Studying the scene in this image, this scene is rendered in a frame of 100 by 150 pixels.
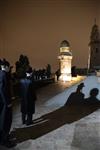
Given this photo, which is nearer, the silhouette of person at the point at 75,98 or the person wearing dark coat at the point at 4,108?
the person wearing dark coat at the point at 4,108

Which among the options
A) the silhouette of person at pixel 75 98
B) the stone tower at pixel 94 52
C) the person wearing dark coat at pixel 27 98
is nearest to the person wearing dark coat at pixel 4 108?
the person wearing dark coat at pixel 27 98

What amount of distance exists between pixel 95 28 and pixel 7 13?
8.25 metres

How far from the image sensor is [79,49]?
28.5m

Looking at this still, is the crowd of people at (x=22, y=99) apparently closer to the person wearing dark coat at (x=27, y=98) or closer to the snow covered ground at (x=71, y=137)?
the person wearing dark coat at (x=27, y=98)

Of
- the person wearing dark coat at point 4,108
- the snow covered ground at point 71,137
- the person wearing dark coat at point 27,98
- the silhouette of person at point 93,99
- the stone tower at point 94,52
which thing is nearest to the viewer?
the snow covered ground at point 71,137

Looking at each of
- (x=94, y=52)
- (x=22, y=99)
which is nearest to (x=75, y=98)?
(x=22, y=99)

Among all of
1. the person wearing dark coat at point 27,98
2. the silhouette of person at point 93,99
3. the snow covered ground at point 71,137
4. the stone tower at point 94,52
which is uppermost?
the stone tower at point 94,52

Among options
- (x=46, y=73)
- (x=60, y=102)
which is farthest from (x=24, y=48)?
(x=60, y=102)

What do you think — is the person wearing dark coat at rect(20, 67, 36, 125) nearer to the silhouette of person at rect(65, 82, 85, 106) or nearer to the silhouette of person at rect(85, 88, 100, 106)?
the silhouette of person at rect(65, 82, 85, 106)

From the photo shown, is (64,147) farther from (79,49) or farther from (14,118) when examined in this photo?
(79,49)

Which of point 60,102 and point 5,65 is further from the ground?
point 5,65

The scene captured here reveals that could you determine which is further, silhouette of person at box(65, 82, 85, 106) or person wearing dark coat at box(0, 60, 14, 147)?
silhouette of person at box(65, 82, 85, 106)

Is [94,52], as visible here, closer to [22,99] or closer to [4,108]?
[22,99]

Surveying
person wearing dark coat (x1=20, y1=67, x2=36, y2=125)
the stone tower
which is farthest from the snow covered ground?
the stone tower
